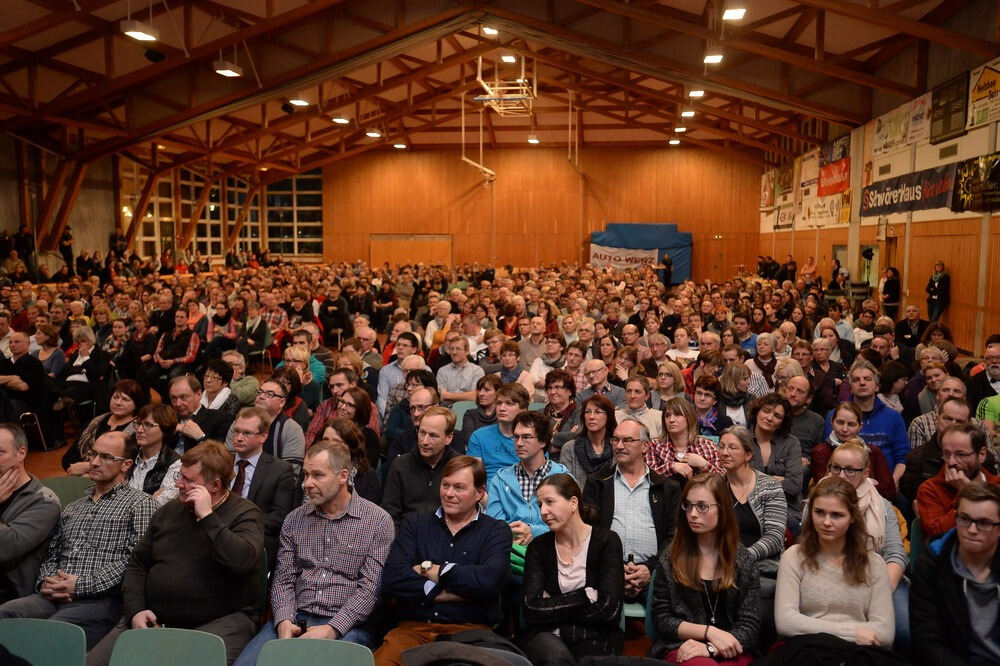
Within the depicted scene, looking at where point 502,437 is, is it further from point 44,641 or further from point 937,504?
point 44,641

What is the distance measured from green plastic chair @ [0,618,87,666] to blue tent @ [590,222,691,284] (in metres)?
25.9

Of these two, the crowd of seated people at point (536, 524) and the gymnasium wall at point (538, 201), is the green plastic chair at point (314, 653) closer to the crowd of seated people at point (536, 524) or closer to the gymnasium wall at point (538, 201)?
the crowd of seated people at point (536, 524)

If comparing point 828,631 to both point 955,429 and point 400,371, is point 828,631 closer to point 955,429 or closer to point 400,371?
point 955,429

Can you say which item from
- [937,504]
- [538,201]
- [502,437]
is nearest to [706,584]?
[937,504]

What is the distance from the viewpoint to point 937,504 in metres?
3.82

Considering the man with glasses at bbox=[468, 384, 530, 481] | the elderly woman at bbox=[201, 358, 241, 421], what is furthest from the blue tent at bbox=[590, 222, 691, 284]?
the man with glasses at bbox=[468, 384, 530, 481]

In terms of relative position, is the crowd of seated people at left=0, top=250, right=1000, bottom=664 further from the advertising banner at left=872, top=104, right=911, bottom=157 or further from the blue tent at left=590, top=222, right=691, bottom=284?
the blue tent at left=590, top=222, right=691, bottom=284

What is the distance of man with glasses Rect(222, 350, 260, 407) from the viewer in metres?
5.99

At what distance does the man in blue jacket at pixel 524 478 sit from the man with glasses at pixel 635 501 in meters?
0.34

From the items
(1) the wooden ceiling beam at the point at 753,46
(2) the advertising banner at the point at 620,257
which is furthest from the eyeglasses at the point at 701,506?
(2) the advertising banner at the point at 620,257

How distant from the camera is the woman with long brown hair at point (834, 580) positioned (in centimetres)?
301

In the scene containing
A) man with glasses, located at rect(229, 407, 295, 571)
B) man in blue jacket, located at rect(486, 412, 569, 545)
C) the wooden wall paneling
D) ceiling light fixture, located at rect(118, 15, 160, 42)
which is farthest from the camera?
the wooden wall paneling

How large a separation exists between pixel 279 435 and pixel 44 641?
2090 mm

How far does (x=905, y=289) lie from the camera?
1409cm
